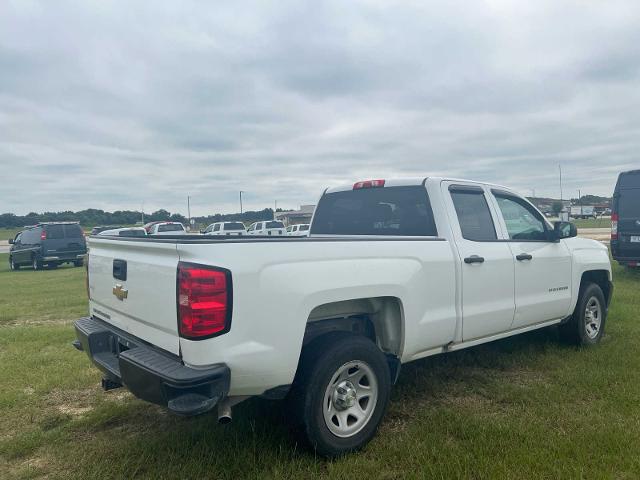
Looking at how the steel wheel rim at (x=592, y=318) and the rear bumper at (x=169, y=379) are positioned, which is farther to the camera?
the steel wheel rim at (x=592, y=318)

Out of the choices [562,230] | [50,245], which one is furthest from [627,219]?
[50,245]

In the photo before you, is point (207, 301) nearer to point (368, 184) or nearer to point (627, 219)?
point (368, 184)

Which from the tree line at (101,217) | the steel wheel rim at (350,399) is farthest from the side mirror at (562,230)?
the tree line at (101,217)

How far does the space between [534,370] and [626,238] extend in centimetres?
736

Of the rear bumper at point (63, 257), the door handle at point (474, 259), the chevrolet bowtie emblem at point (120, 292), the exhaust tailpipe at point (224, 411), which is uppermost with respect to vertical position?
the door handle at point (474, 259)

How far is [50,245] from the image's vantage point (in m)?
18.5

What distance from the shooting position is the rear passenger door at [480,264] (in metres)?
4.06

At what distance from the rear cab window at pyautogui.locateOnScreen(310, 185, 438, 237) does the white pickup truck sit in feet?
0.04

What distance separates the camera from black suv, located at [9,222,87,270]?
18.5 metres

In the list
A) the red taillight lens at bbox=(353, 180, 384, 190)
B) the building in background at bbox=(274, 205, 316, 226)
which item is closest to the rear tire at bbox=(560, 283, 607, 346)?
the red taillight lens at bbox=(353, 180, 384, 190)

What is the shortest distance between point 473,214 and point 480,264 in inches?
21.1

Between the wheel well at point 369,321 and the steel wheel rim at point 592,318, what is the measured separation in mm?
2969

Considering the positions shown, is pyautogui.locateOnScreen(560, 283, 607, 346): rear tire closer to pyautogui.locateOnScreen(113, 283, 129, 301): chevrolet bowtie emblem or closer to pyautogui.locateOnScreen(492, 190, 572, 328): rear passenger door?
pyautogui.locateOnScreen(492, 190, 572, 328): rear passenger door

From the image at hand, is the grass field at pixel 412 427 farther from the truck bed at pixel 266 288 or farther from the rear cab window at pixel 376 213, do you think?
the rear cab window at pixel 376 213
